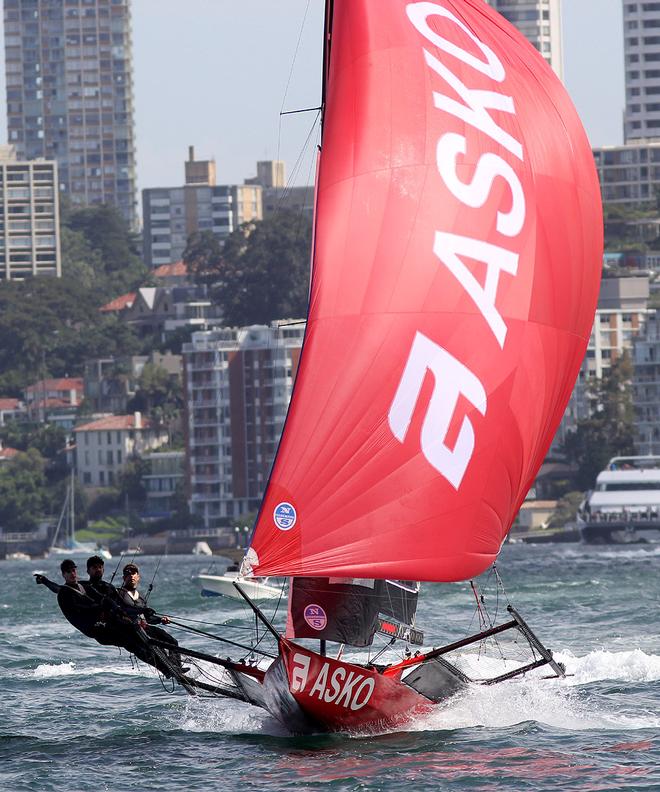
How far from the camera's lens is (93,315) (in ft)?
454

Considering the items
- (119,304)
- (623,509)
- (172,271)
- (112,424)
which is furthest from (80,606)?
(172,271)

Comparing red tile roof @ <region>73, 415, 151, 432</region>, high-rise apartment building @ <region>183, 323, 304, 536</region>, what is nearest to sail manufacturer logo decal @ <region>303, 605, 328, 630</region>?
high-rise apartment building @ <region>183, 323, 304, 536</region>

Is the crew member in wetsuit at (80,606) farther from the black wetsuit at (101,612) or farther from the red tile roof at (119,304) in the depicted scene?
the red tile roof at (119,304)

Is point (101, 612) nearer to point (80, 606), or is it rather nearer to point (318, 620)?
point (80, 606)

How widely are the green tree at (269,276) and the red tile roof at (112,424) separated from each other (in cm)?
961

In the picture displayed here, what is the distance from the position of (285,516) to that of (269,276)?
10722 centimetres

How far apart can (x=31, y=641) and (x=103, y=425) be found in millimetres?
83795

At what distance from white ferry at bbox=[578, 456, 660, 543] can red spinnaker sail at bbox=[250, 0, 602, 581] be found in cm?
7118

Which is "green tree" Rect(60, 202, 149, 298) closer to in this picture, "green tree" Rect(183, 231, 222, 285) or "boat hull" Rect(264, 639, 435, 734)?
"green tree" Rect(183, 231, 222, 285)

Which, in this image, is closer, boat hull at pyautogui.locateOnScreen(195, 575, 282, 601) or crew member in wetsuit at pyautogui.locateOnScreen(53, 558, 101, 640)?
crew member in wetsuit at pyautogui.locateOnScreen(53, 558, 101, 640)

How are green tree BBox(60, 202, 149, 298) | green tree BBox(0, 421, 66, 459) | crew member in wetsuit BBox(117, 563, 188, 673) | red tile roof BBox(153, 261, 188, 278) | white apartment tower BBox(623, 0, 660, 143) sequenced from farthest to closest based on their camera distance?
green tree BBox(60, 202, 149, 298) < red tile roof BBox(153, 261, 188, 278) < white apartment tower BBox(623, 0, 660, 143) < green tree BBox(0, 421, 66, 459) < crew member in wetsuit BBox(117, 563, 188, 673)

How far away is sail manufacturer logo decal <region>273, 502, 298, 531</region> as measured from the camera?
1916 centimetres

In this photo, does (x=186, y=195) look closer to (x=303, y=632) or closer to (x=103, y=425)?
(x=103, y=425)

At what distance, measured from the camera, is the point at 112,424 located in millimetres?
119562
